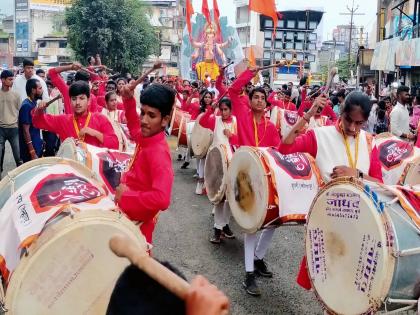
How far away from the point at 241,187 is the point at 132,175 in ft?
6.06

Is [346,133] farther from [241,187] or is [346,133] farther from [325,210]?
[241,187]

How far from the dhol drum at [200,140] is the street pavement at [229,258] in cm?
98

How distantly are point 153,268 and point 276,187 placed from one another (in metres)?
3.54

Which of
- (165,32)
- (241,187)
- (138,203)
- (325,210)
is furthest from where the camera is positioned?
(165,32)

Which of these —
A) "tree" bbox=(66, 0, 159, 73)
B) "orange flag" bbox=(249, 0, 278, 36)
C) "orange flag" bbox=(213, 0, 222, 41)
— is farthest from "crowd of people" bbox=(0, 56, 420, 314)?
"tree" bbox=(66, 0, 159, 73)

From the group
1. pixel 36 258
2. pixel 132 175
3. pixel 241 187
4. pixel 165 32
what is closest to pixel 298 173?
pixel 241 187

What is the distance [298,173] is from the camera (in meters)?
4.71

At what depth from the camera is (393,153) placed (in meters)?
5.82

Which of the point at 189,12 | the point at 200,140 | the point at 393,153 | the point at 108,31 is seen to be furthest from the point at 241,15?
the point at 393,153

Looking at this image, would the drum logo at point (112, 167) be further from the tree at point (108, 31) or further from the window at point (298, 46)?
the window at point (298, 46)

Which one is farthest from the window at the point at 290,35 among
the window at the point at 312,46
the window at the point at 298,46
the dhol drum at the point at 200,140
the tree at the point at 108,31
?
the dhol drum at the point at 200,140

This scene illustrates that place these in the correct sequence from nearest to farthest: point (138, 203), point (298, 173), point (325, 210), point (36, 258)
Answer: point (36, 258), point (138, 203), point (325, 210), point (298, 173)

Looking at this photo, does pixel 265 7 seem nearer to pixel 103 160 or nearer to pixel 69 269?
pixel 103 160

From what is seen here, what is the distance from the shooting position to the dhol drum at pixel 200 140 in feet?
28.9
